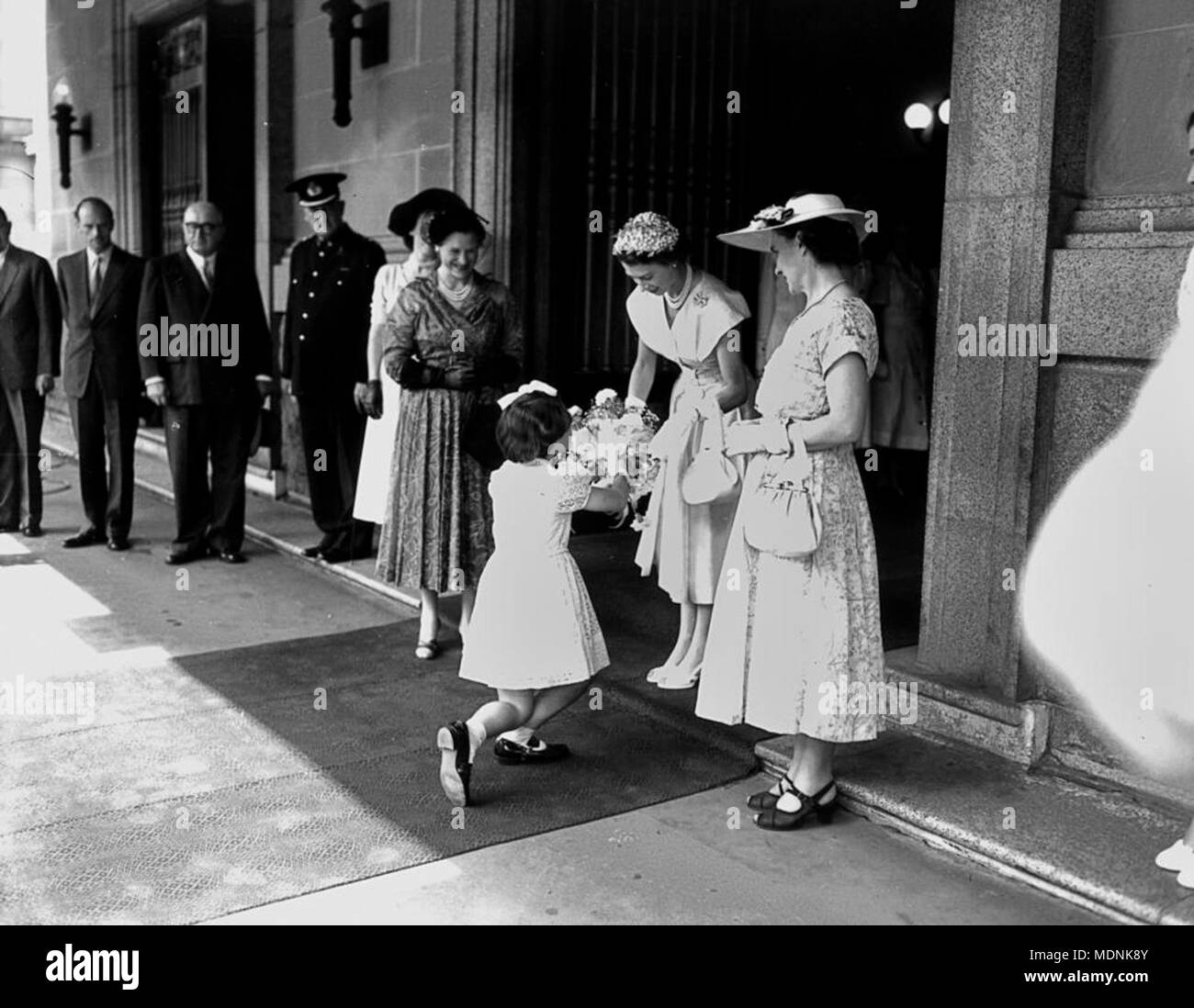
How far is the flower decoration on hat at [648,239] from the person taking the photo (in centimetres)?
485

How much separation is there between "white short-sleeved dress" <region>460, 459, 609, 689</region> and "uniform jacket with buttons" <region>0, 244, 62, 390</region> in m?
4.79

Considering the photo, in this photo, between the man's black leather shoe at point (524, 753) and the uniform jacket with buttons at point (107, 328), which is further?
the uniform jacket with buttons at point (107, 328)

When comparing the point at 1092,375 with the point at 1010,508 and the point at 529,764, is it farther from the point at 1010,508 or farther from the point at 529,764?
the point at 529,764

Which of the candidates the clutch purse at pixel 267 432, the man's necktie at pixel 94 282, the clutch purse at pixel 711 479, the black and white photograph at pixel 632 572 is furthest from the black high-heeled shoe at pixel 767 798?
the clutch purse at pixel 267 432

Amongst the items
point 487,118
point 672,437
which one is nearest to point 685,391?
point 672,437

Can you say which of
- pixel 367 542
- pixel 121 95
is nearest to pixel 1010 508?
pixel 367 542

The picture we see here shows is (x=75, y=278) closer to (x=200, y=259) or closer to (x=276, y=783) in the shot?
(x=200, y=259)

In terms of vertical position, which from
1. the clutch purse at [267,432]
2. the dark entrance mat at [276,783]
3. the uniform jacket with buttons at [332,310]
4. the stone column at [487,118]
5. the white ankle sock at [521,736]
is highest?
the stone column at [487,118]

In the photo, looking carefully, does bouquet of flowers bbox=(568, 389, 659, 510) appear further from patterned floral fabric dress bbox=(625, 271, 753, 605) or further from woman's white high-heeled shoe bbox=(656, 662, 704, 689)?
woman's white high-heeled shoe bbox=(656, 662, 704, 689)

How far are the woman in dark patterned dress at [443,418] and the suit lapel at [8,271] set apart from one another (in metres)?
3.55

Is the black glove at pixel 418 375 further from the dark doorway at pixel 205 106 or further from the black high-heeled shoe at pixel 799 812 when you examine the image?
the dark doorway at pixel 205 106

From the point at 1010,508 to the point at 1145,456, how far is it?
0.49 m

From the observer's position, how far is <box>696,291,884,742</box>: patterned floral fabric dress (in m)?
3.88

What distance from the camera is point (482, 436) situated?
5.68 metres
